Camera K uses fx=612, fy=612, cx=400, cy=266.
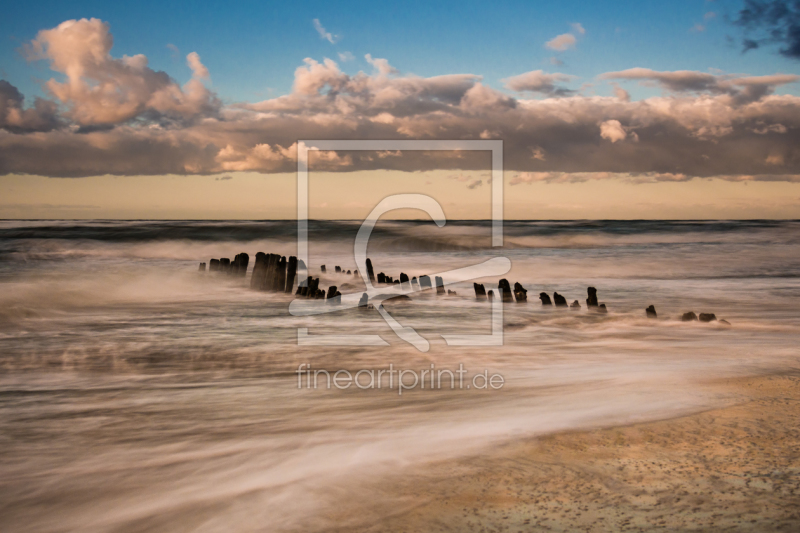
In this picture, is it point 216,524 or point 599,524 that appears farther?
point 216,524

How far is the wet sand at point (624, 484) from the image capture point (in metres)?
2.46

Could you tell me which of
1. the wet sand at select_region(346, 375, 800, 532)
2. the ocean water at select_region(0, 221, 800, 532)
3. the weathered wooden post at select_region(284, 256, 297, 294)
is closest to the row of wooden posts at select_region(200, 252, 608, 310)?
the weathered wooden post at select_region(284, 256, 297, 294)

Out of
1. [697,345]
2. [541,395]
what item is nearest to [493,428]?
[541,395]

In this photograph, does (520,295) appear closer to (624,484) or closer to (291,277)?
(291,277)

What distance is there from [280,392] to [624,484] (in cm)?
314

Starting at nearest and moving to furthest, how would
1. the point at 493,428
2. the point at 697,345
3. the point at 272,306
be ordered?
the point at 493,428
the point at 697,345
the point at 272,306

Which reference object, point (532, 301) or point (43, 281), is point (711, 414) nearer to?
point (532, 301)

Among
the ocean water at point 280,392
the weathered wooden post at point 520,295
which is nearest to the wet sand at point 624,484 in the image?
the ocean water at point 280,392

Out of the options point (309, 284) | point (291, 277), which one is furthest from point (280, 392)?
point (291, 277)

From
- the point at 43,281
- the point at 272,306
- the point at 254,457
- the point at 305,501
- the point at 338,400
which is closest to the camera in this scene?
the point at 305,501

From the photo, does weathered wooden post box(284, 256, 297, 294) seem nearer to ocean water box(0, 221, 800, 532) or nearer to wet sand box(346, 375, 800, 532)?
ocean water box(0, 221, 800, 532)

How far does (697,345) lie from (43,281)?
14350mm

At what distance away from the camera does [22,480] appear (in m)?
3.30

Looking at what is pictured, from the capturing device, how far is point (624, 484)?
9.13 ft
